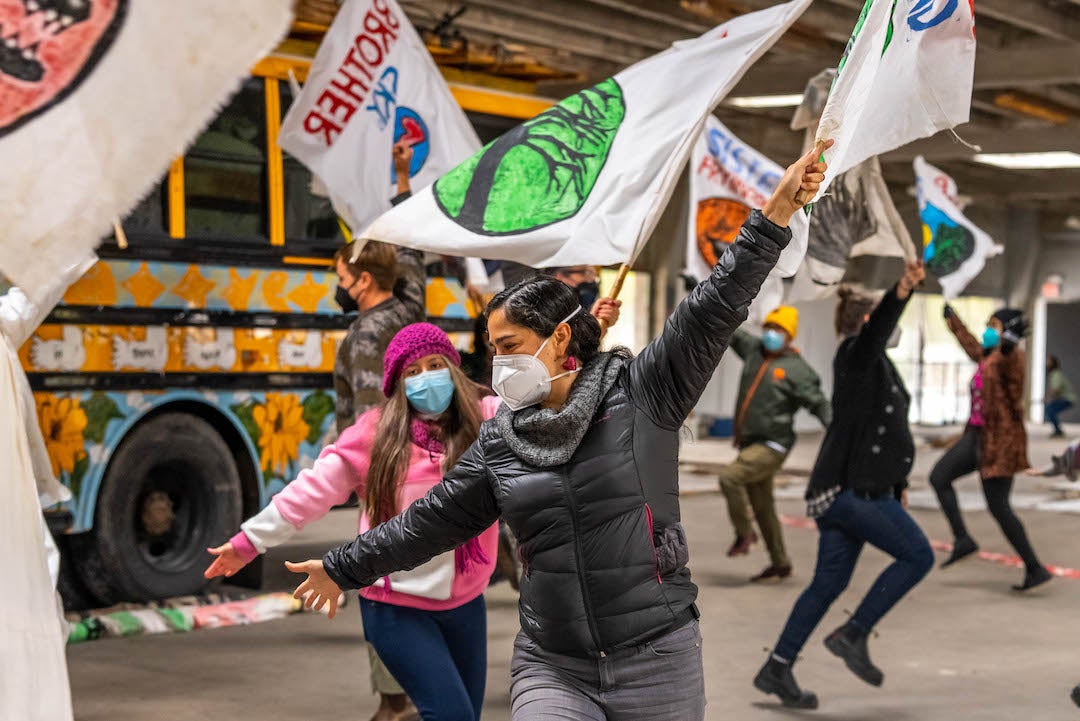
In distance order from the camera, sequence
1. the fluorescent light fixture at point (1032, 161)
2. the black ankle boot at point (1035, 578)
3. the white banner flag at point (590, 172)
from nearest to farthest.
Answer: the white banner flag at point (590, 172), the black ankle boot at point (1035, 578), the fluorescent light fixture at point (1032, 161)

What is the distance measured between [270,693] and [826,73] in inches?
145

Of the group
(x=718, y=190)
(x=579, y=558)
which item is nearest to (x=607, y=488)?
(x=579, y=558)

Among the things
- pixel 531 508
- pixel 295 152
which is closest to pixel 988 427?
pixel 295 152

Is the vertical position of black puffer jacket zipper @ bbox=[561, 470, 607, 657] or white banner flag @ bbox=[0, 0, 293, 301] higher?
white banner flag @ bbox=[0, 0, 293, 301]

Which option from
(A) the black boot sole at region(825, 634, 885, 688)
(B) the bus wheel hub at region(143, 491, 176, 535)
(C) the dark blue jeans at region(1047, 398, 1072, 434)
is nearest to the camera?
(A) the black boot sole at region(825, 634, 885, 688)

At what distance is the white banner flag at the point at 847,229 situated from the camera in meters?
6.85

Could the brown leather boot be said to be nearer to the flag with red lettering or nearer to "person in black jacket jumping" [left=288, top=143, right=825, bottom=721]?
the flag with red lettering

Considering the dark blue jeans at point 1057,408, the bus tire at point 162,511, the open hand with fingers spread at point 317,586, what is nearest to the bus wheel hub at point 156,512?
the bus tire at point 162,511

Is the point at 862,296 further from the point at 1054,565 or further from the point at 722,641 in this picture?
the point at 1054,565

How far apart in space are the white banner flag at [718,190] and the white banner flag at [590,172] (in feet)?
9.03

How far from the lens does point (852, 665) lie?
677 centimetres

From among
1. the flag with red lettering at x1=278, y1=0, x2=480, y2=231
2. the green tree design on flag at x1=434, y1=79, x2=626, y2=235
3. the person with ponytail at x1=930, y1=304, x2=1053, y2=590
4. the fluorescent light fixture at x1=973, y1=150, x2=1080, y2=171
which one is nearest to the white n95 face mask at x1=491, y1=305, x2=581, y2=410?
the green tree design on flag at x1=434, y1=79, x2=626, y2=235

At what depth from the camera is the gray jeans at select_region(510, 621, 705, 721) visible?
3.48m

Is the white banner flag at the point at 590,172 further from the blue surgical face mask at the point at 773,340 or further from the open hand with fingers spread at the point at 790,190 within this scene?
the blue surgical face mask at the point at 773,340
